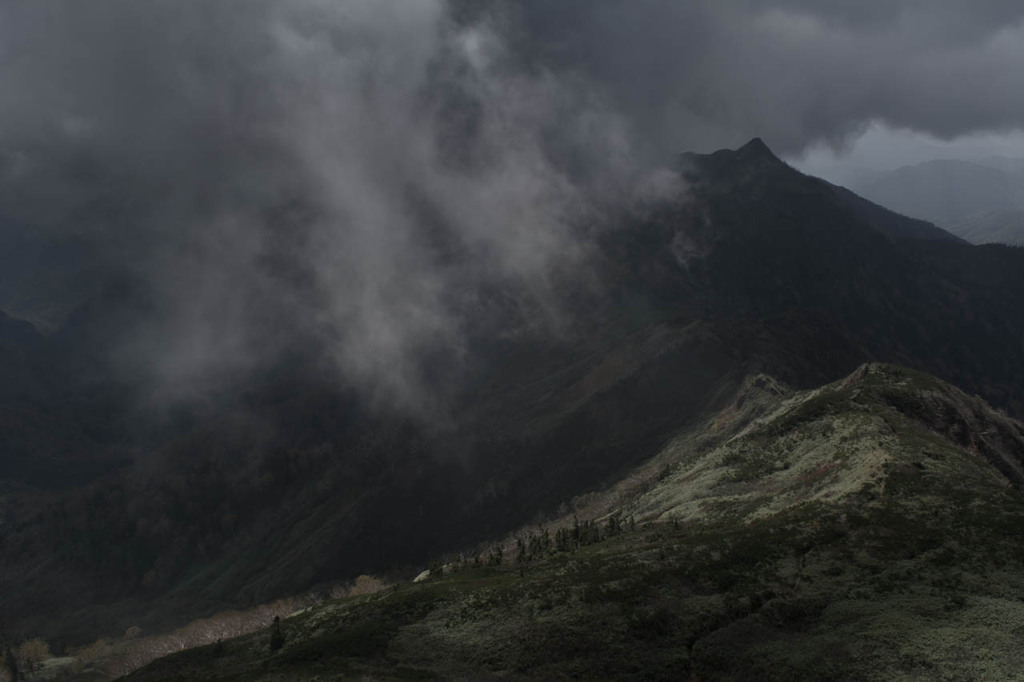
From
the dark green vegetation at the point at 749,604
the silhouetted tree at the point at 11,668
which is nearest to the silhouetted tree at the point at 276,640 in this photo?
the dark green vegetation at the point at 749,604

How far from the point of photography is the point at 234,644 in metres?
101

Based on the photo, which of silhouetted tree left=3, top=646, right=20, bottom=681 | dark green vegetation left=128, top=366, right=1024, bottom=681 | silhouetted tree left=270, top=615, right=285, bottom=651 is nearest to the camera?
dark green vegetation left=128, top=366, right=1024, bottom=681

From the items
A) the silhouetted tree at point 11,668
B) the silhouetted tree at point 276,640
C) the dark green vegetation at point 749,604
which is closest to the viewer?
the dark green vegetation at point 749,604

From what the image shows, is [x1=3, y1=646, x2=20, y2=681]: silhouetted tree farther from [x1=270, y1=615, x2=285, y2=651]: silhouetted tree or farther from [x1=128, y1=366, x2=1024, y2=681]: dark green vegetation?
[x1=270, y1=615, x2=285, y2=651]: silhouetted tree

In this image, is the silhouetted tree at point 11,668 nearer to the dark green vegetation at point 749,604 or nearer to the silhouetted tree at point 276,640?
the dark green vegetation at point 749,604

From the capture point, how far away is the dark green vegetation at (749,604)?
59875mm

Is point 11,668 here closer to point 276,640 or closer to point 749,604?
point 276,640

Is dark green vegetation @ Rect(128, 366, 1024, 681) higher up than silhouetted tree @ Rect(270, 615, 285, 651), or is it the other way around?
silhouetted tree @ Rect(270, 615, 285, 651)

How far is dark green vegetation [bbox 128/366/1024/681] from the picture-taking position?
59875 mm

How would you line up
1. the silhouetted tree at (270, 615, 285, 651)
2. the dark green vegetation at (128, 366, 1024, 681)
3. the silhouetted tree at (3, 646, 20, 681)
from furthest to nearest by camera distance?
the silhouetted tree at (3, 646, 20, 681)
the silhouetted tree at (270, 615, 285, 651)
the dark green vegetation at (128, 366, 1024, 681)

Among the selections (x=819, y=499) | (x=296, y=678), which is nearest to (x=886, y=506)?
(x=819, y=499)

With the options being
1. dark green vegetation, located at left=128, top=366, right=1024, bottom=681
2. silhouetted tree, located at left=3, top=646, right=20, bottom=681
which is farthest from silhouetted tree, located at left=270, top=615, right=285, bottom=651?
silhouetted tree, located at left=3, top=646, right=20, bottom=681

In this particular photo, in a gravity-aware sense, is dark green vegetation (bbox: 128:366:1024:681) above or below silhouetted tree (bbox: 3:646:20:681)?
below

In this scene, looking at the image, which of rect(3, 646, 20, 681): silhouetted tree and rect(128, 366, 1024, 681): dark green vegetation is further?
rect(3, 646, 20, 681): silhouetted tree
